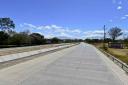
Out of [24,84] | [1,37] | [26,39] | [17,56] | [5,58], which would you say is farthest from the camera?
[26,39]

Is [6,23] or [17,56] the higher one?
[6,23]

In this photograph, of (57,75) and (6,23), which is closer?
(57,75)

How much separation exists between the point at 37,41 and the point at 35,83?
124357mm

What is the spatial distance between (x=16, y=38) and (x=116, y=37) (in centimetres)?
11203

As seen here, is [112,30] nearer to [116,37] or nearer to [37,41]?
[116,37]

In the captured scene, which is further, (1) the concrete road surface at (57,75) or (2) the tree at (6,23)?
(2) the tree at (6,23)

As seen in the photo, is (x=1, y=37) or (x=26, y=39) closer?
(x=1, y=37)

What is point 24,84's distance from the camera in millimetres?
9508

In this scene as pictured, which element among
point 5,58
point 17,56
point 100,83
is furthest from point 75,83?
point 17,56

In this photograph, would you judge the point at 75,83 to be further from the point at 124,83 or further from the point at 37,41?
the point at 37,41

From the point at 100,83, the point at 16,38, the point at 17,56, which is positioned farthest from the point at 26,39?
the point at 100,83

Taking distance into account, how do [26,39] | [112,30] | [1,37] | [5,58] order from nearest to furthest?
1. [5,58]
2. [1,37]
3. [26,39]
4. [112,30]

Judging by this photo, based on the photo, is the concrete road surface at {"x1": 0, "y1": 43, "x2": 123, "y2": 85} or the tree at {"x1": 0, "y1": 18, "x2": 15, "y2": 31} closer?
the concrete road surface at {"x1": 0, "y1": 43, "x2": 123, "y2": 85}

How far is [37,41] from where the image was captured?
134 m
